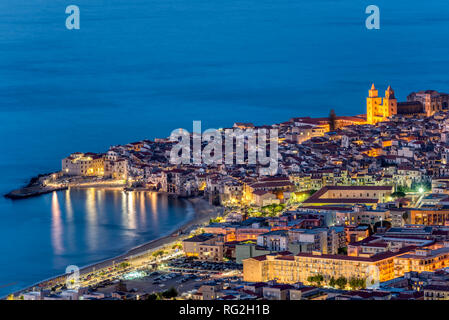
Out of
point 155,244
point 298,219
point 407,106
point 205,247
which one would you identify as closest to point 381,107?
point 407,106

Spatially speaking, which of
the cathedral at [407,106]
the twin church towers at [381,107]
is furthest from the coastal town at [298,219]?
the cathedral at [407,106]

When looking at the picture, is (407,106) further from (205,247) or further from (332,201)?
(205,247)

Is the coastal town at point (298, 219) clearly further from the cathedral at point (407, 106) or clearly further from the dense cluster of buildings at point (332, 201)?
the cathedral at point (407, 106)

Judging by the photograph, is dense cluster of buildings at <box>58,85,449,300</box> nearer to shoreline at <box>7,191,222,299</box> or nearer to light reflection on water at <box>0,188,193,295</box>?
shoreline at <box>7,191,222,299</box>
